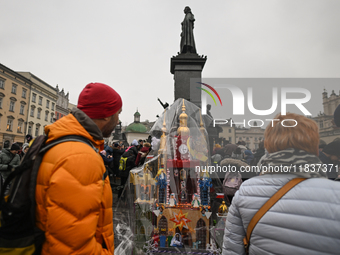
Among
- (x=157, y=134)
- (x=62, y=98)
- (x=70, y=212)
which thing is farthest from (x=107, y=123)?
(x=62, y=98)

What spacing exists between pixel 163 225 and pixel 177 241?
35 centimetres

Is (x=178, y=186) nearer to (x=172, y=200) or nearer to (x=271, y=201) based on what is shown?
(x=172, y=200)

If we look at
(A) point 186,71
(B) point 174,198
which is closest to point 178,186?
(B) point 174,198

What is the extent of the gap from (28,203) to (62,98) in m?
53.9

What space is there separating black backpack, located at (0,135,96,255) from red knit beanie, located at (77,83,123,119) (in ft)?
1.09

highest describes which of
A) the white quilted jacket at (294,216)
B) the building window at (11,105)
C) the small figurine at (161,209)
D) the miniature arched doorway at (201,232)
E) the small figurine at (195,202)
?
the building window at (11,105)

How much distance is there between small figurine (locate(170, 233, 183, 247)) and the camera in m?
3.51

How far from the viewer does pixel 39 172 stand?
1.06 meters

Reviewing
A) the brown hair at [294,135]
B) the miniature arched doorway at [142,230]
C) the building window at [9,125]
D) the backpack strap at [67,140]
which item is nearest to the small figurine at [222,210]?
the miniature arched doorway at [142,230]

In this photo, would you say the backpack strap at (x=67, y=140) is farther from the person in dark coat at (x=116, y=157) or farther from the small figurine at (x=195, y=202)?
the person in dark coat at (x=116, y=157)

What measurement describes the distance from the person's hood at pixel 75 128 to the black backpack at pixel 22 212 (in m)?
0.07

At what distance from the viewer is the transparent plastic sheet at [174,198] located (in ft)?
11.7

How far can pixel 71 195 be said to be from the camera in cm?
98

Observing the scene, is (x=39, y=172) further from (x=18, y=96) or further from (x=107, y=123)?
(x=18, y=96)
